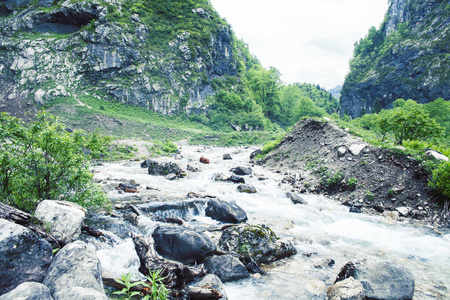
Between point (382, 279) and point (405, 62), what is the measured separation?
97.9 m

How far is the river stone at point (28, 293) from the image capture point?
2.89 meters

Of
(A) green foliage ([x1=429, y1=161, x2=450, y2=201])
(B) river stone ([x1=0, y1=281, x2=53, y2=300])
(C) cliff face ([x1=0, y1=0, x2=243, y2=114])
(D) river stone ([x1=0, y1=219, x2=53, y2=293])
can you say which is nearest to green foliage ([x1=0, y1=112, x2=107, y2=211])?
(D) river stone ([x1=0, y1=219, x2=53, y2=293])

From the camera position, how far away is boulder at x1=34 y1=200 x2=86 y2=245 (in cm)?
506

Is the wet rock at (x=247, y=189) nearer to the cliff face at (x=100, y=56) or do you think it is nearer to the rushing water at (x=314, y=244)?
the rushing water at (x=314, y=244)

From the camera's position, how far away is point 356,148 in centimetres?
1458

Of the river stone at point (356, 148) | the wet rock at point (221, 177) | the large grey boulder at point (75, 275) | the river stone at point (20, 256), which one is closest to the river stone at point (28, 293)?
the large grey boulder at point (75, 275)

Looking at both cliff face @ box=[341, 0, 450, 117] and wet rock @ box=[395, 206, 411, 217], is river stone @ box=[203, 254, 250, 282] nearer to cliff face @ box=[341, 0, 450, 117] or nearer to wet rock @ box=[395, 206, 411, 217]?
wet rock @ box=[395, 206, 411, 217]

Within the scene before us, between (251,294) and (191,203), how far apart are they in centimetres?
583

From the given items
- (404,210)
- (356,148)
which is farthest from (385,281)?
(356,148)

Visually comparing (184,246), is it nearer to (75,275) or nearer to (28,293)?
(75,275)

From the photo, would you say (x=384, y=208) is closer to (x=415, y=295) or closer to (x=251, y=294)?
(x=415, y=295)

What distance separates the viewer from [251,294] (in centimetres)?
492

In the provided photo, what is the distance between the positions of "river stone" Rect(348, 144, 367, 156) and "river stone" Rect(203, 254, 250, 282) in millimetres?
12035

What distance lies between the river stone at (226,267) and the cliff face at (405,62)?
86.3 m
